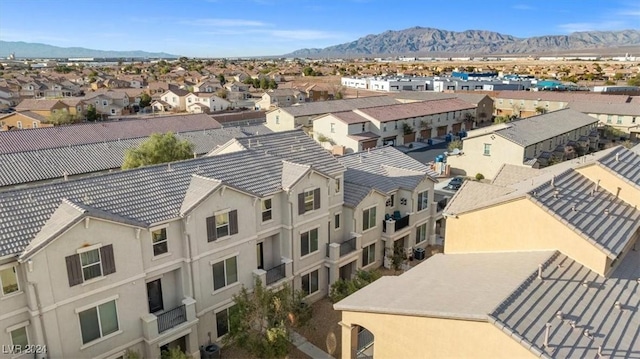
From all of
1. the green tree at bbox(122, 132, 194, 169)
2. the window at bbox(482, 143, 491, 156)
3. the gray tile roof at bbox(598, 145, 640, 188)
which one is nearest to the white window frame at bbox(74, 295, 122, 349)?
the green tree at bbox(122, 132, 194, 169)

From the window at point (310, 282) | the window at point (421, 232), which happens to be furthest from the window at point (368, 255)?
the window at point (421, 232)

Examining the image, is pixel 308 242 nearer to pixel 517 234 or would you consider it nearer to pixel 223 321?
pixel 223 321

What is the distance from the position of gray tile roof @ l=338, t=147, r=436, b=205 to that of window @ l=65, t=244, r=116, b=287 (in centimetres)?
1536

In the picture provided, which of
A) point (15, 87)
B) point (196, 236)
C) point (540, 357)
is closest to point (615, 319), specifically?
point (540, 357)

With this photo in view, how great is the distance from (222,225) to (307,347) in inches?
312

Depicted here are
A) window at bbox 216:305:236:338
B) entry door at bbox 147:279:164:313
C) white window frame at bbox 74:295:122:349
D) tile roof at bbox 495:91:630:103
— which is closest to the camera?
white window frame at bbox 74:295:122:349

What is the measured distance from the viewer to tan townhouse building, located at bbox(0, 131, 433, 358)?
17797 mm

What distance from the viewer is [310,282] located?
94.0 feet

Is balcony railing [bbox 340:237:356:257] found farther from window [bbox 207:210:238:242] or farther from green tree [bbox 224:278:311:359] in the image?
window [bbox 207:210:238:242]

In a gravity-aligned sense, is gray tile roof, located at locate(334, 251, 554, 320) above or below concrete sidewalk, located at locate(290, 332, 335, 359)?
above

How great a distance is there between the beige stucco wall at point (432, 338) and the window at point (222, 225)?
8.65 meters

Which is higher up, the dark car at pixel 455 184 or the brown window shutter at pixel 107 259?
the brown window shutter at pixel 107 259

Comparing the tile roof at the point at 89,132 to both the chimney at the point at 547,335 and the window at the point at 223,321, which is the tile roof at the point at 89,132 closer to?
the window at the point at 223,321

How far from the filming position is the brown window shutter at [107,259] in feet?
62.3
